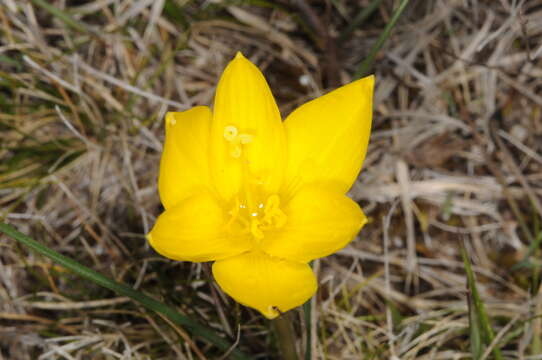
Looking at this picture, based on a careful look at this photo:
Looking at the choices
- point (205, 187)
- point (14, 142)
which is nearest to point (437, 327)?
point (205, 187)

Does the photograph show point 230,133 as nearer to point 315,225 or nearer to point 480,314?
point 315,225

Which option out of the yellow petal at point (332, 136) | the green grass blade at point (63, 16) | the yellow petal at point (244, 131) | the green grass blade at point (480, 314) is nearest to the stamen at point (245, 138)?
the yellow petal at point (244, 131)

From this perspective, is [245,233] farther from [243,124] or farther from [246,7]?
[246,7]

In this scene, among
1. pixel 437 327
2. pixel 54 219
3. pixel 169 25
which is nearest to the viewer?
pixel 437 327

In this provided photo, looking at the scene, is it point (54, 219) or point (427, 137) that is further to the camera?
point (427, 137)

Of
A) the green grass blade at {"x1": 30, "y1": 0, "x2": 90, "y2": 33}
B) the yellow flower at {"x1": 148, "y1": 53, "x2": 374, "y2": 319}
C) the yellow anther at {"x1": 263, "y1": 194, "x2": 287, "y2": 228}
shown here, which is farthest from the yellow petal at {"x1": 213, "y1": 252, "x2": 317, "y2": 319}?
the green grass blade at {"x1": 30, "y1": 0, "x2": 90, "y2": 33}

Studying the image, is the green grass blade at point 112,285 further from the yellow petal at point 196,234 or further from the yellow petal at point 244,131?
the yellow petal at point 244,131
